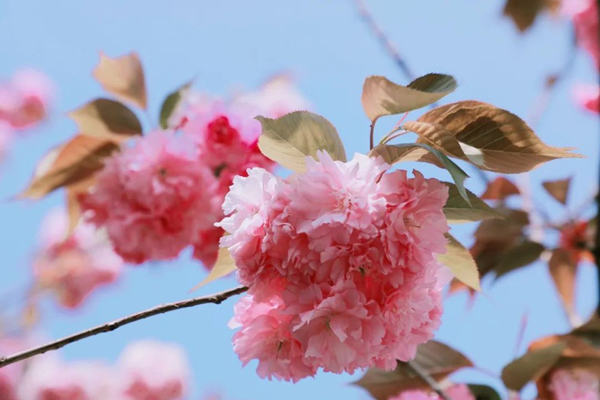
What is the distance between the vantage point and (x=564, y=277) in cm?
130

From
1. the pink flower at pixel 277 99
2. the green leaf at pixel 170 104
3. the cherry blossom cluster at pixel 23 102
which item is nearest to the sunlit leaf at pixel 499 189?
the pink flower at pixel 277 99

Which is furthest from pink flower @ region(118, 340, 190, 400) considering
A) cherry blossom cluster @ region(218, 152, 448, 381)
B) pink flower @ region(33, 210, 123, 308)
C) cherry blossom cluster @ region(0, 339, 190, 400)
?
cherry blossom cluster @ region(218, 152, 448, 381)

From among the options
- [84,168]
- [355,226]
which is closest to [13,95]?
[84,168]

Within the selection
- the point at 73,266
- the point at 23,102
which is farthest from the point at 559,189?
the point at 23,102

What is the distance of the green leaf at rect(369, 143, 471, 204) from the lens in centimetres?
48

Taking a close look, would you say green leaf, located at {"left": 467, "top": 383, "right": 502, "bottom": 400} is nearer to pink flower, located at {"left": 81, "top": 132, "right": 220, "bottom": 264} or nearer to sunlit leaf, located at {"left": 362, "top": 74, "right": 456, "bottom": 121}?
pink flower, located at {"left": 81, "top": 132, "right": 220, "bottom": 264}

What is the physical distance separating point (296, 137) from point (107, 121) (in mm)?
609

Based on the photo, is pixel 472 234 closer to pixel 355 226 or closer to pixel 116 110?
pixel 116 110

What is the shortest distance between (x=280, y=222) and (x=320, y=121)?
0.34ft

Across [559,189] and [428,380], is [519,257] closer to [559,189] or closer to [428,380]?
[559,189]

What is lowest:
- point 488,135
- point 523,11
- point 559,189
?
point 559,189

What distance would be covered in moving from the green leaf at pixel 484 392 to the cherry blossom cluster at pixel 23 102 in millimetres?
3232

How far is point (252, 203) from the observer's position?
54 cm

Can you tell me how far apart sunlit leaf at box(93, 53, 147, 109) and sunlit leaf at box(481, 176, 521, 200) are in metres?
0.66
